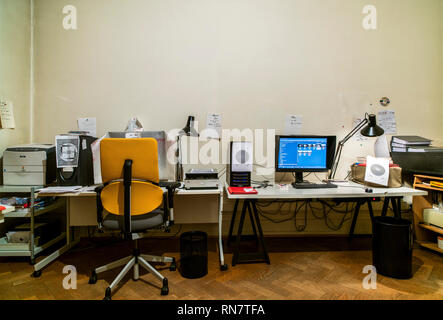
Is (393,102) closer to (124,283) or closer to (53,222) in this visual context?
(124,283)

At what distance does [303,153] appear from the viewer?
8.30 feet

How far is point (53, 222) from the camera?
257 centimetres

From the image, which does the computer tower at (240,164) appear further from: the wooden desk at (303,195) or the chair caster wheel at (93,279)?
the chair caster wheel at (93,279)

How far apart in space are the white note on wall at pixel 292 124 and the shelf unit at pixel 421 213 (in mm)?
1328

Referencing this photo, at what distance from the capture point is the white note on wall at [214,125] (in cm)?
283

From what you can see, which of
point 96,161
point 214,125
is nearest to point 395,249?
point 214,125

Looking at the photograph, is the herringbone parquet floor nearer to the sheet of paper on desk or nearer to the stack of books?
the sheet of paper on desk

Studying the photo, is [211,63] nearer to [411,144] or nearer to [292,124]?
[292,124]

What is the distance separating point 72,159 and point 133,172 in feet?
3.13

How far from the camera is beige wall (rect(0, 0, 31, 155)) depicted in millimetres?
2471

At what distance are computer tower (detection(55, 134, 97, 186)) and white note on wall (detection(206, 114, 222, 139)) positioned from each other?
1.25 m
